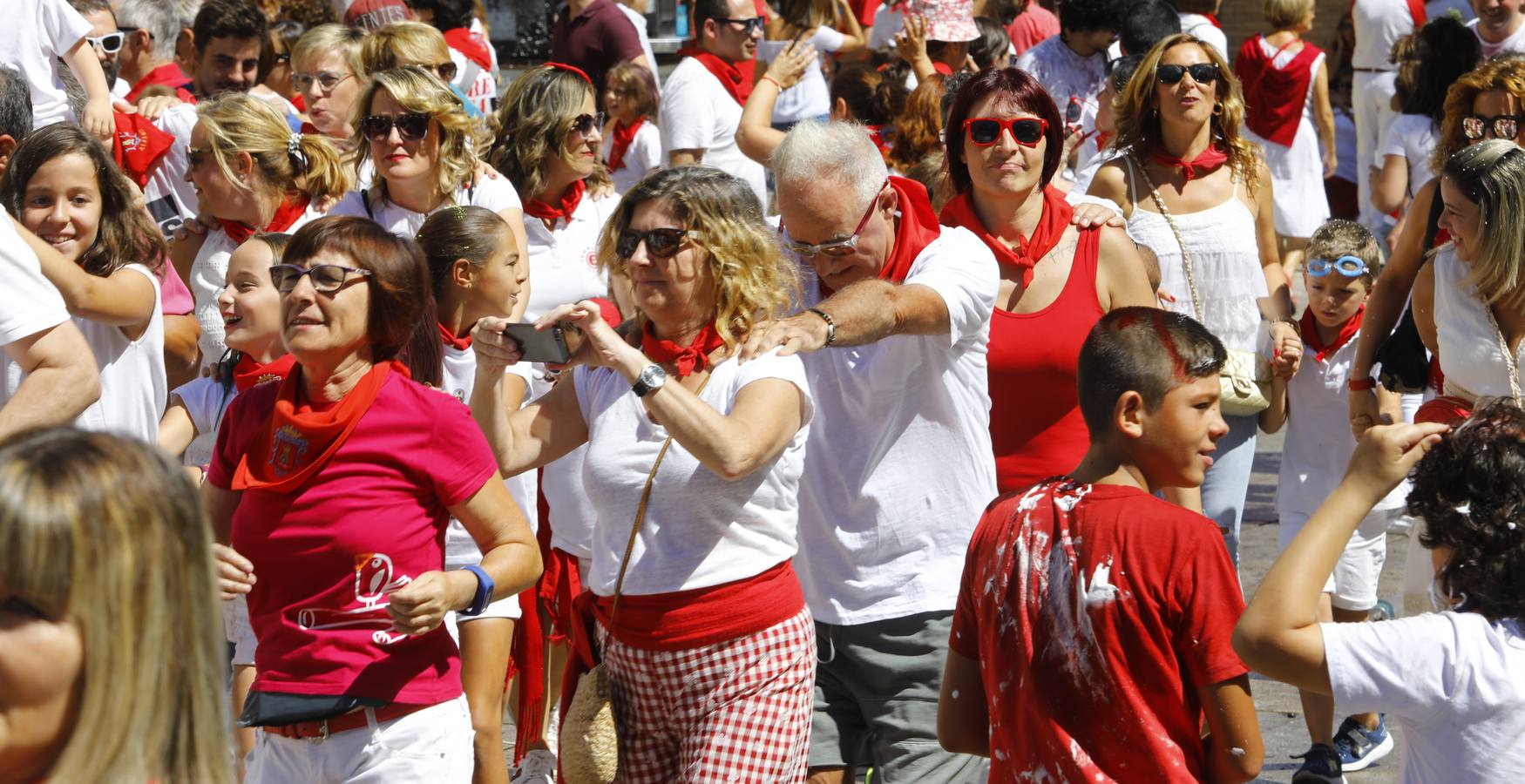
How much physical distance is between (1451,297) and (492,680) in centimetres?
263

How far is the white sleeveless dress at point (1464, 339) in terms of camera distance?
433 cm

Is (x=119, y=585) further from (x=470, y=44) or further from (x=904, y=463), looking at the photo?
(x=470, y=44)

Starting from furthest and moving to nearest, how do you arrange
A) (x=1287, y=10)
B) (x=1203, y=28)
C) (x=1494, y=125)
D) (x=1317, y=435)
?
(x=1287, y=10) < (x=1203, y=28) < (x=1317, y=435) < (x=1494, y=125)

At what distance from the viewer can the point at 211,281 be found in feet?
18.1

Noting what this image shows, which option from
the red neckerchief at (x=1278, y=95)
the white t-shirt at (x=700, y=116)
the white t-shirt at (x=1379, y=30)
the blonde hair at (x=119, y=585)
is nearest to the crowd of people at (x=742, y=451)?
the blonde hair at (x=119, y=585)

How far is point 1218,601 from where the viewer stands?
276cm

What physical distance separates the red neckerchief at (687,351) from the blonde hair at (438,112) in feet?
7.11

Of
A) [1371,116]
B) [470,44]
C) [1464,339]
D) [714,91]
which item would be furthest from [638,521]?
[1371,116]

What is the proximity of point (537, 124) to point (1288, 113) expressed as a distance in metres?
5.03

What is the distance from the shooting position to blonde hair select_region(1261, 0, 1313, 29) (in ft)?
31.4

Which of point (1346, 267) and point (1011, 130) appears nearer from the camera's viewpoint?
point (1011, 130)

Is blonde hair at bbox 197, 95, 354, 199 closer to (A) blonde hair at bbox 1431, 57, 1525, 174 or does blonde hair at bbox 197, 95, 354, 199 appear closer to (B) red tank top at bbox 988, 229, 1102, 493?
(B) red tank top at bbox 988, 229, 1102, 493

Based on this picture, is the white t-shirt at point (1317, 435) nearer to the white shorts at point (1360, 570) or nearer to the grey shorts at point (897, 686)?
the white shorts at point (1360, 570)

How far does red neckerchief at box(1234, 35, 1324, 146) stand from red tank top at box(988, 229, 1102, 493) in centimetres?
555
